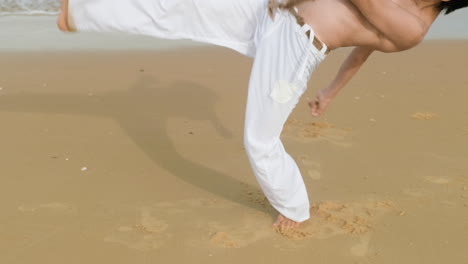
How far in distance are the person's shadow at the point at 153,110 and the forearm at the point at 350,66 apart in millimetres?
801

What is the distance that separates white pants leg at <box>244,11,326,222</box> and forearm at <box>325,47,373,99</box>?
37 centimetres

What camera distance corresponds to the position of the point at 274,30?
2971 millimetres

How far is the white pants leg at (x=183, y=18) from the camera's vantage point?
3068mm

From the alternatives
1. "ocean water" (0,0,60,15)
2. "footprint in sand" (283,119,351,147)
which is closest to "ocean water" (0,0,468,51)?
"ocean water" (0,0,60,15)

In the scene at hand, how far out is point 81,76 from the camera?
5.86 metres

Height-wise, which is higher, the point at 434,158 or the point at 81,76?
the point at 434,158

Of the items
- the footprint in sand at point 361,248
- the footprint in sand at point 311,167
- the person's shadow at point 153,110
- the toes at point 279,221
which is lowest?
the person's shadow at point 153,110

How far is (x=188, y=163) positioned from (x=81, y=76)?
208 centimetres

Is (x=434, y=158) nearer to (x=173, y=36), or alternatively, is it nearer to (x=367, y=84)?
(x=367, y=84)

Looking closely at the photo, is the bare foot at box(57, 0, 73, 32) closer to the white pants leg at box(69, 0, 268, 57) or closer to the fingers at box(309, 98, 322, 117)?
the white pants leg at box(69, 0, 268, 57)

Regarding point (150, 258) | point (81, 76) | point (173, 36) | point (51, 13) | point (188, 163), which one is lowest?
point (51, 13)

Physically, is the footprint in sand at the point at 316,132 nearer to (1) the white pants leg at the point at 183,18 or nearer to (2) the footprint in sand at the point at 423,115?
(2) the footprint in sand at the point at 423,115

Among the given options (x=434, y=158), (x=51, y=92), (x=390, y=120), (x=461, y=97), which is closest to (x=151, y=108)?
(x=51, y=92)

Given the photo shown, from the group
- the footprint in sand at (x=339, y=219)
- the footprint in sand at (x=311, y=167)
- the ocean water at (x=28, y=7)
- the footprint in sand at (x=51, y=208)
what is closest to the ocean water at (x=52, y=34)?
the ocean water at (x=28, y=7)
